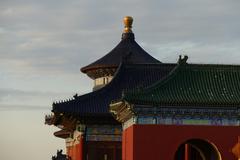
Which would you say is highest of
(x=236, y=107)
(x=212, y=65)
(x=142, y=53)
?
(x=142, y=53)

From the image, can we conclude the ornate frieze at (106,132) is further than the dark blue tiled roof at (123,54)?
No

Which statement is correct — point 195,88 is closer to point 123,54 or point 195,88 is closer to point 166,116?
point 166,116

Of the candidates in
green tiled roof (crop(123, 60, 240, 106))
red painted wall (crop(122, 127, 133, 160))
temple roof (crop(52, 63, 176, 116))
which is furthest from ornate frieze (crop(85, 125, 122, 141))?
green tiled roof (crop(123, 60, 240, 106))

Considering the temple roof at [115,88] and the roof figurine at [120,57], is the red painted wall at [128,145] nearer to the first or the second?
the temple roof at [115,88]

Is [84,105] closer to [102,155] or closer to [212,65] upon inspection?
[102,155]

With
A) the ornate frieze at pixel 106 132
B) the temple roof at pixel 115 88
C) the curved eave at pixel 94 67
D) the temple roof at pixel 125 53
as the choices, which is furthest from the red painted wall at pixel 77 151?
the temple roof at pixel 125 53

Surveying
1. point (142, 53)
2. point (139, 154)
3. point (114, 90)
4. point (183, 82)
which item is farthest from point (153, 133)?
point (142, 53)

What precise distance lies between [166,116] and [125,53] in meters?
17.2

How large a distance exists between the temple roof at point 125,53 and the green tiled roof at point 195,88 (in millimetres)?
13738

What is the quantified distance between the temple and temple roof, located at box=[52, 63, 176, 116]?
6 centimetres

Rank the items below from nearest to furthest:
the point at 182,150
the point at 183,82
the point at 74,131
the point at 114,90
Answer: the point at 183,82 < the point at 182,150 < the point at 114,90 < the point at 74,131

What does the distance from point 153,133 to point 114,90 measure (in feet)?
34.8

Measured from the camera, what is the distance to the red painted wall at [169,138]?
1511 inches

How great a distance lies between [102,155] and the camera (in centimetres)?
4703
